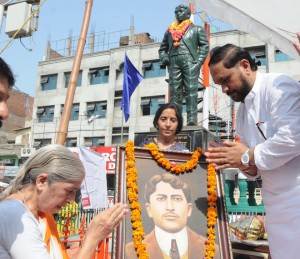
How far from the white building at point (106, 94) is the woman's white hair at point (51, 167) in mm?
22899

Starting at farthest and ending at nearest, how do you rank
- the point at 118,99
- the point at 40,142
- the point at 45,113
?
the point at 45,113 < the point at 40,142 < the point at 118,99

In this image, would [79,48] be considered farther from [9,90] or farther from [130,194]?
[9,90]

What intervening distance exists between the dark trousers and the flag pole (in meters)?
1.66

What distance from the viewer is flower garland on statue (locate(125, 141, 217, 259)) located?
2.43 metres

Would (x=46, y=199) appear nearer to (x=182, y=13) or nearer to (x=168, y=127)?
(x=168, y=127)

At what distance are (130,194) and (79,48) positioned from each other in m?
4.20

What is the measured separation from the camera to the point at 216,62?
2324 mm

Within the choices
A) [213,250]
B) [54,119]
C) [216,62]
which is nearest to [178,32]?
[216,62]

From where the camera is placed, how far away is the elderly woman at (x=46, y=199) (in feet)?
5.17

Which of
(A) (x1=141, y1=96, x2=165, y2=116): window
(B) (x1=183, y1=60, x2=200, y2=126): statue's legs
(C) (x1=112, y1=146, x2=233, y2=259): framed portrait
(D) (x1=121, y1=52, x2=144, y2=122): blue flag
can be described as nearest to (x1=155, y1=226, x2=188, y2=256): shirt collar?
(C) (x1=112, y1=146, x2=233, y2=259): framed portrait

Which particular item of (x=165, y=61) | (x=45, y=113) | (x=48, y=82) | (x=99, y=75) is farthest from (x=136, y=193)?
(x=48, y=82)

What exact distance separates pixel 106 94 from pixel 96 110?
70.2 inches

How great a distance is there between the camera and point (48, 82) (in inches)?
1319

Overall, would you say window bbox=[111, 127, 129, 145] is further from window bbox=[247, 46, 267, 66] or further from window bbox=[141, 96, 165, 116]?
window bbox=[247, 46, 267, 66]
